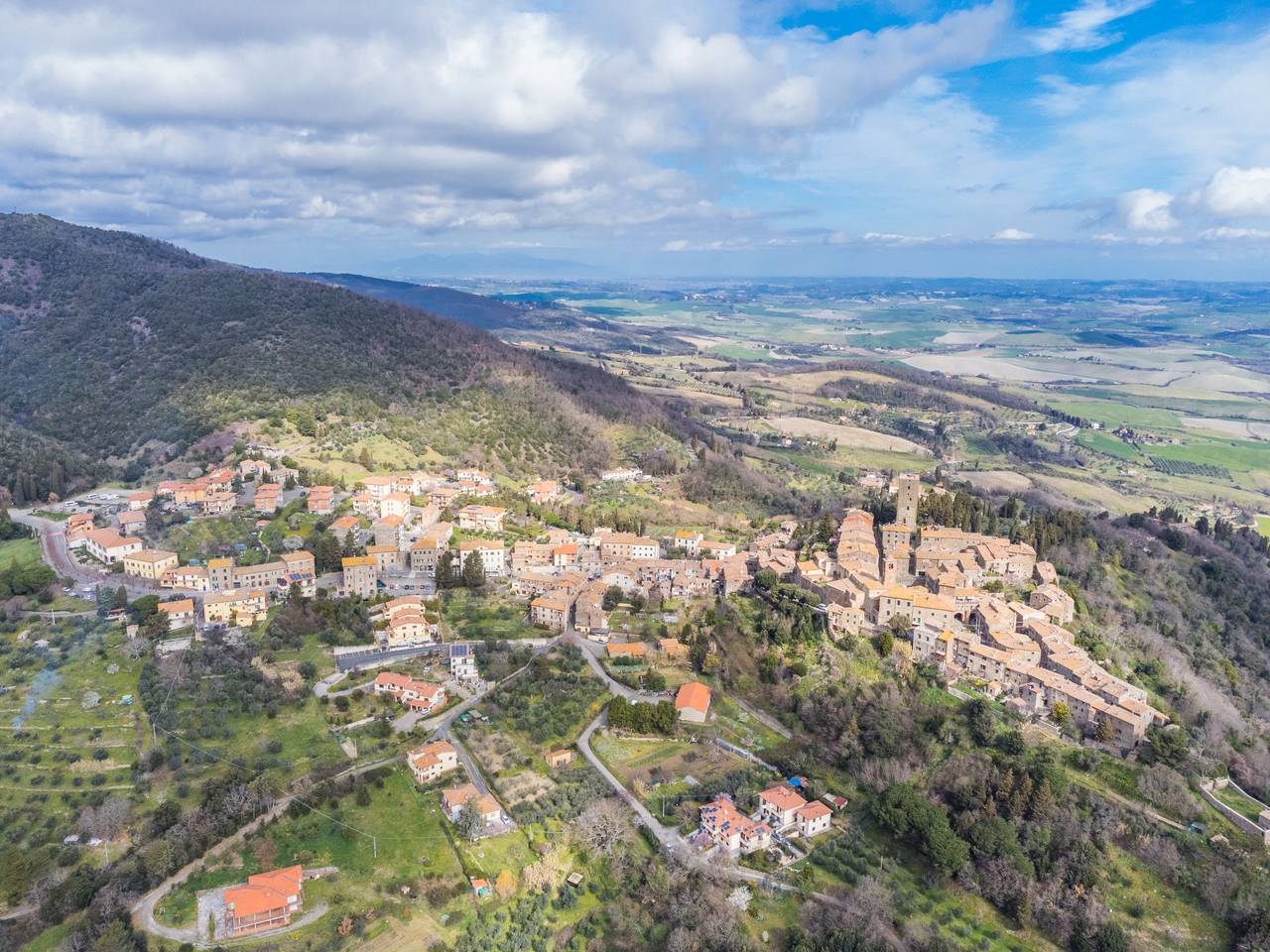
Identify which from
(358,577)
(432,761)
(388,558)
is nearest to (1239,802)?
(432,761)

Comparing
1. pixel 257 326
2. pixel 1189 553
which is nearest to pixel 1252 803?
pixel 1189 553

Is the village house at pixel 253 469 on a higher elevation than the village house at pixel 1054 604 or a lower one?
higher

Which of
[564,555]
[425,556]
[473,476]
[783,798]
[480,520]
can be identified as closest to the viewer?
[783,798]

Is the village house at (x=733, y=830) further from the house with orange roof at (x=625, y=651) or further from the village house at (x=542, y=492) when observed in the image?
the village house at (x=542, y=492)

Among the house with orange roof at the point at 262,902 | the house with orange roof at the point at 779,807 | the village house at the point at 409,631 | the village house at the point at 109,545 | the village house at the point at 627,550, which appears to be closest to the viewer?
the house with orange roof at the point at 262,902

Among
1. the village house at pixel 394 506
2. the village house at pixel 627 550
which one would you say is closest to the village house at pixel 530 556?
the village house at pixel 627 550

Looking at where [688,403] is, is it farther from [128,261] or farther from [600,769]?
[600,769]

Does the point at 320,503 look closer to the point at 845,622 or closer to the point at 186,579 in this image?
the point at 186,579
